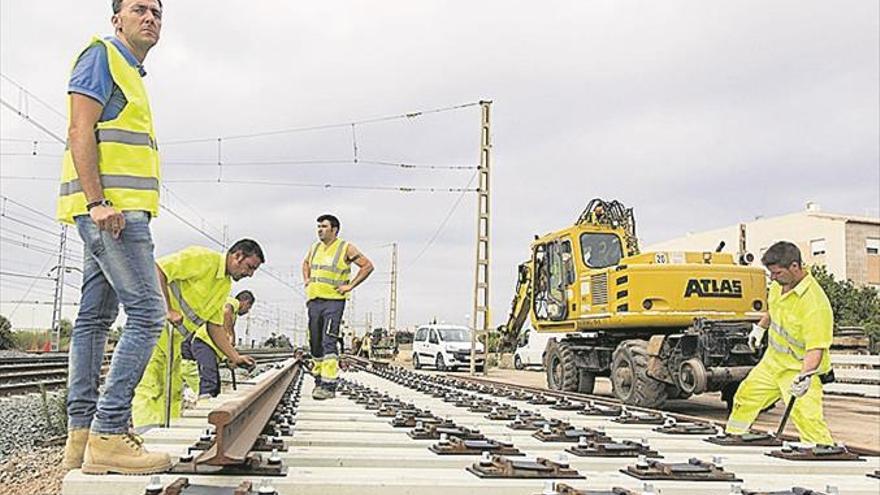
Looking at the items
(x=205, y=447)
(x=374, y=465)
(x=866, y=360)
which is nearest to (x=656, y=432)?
(x=374, y=465)

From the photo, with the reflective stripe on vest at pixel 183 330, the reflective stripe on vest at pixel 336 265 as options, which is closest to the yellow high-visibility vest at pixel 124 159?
the reflective stripe on vest at pixel 183 330

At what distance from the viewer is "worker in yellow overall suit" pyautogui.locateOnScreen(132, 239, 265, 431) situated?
549 cm

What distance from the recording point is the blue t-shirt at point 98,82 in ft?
10.3

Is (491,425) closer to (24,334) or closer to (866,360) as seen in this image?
(866,360)

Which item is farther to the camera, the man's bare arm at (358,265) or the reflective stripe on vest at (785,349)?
the man's bare arm at (358,265)

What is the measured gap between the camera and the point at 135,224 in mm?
3195

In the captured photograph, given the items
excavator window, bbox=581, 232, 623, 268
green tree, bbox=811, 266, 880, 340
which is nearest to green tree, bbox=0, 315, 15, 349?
excavator window, bbox=581, 232, 623, 268

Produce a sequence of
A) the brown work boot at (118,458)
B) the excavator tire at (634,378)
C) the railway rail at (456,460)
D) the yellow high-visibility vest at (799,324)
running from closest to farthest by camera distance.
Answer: the railway rail at (456,460) < the brown work boot at (118,458) < the yellow high-visibility vest at (799,324) < the excavator tire at (634,378)

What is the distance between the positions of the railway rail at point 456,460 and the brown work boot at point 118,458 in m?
0.09

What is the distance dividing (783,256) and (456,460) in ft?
9.62

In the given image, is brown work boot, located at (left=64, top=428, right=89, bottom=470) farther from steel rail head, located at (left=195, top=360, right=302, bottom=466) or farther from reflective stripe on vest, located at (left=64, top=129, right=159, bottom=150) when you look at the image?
reflective stripe on vest, located at (left=64, top=129, right=159, bottom=150)

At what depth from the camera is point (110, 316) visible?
3.56 metres

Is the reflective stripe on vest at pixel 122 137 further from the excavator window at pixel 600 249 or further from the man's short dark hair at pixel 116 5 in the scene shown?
the excavator window at pixel 600 249

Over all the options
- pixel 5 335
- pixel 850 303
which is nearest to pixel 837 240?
pixel 850 303
